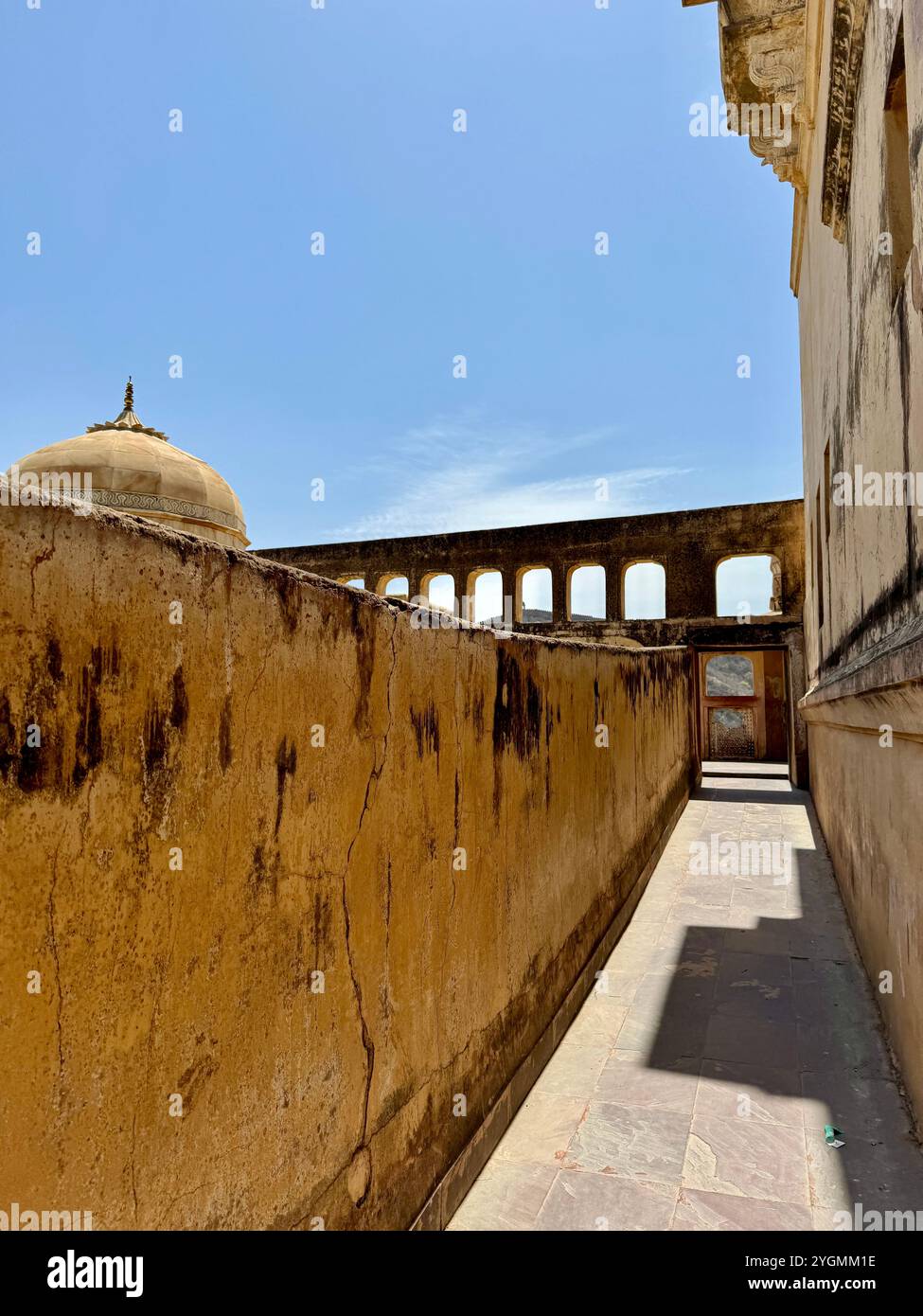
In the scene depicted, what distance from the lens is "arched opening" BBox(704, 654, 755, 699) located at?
58531 mm

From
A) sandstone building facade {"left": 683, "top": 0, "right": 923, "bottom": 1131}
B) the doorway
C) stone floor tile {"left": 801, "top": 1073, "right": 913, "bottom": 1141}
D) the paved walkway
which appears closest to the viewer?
the paved walkway

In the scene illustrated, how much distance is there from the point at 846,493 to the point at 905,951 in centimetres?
277

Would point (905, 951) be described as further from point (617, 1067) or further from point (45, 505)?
point (45, 505)

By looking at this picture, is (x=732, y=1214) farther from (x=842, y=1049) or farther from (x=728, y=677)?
(x=728, y=677)

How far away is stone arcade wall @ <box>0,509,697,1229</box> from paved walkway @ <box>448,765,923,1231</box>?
31cm

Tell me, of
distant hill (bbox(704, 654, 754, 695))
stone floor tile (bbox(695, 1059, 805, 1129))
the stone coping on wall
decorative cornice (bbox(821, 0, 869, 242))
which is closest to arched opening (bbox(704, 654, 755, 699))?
distant hill (bbox(704, 654, 754, 695))

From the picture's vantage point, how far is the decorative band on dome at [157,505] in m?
11.8

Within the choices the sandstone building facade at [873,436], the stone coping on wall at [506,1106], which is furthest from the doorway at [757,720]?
the stone coping on wall at [506,1106]

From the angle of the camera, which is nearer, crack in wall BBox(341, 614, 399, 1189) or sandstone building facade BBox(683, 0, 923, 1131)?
crack in wall BBox(341, 614, 399, 1189)

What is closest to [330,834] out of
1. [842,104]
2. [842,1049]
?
[842,1049]

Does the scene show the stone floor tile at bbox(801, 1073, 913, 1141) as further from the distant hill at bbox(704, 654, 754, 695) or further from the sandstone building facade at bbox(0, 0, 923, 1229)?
the distant hill at bbox(704, 654, 754, 695)

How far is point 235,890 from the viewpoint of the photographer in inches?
56.2

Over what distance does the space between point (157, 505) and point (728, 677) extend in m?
56.8

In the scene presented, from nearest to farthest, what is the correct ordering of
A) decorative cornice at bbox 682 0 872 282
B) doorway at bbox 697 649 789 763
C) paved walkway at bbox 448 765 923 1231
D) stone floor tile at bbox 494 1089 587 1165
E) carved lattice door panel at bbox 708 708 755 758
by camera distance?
paved walkway at bbox 448 765 923 1231 → stone floor tile at bbox 494 1089 587 1165 → decorative cornice at bbox 682 0 872 282 → doorway at bbox 697 649 789 763 → carved lattice door panel at bbox 708 708 755 758
